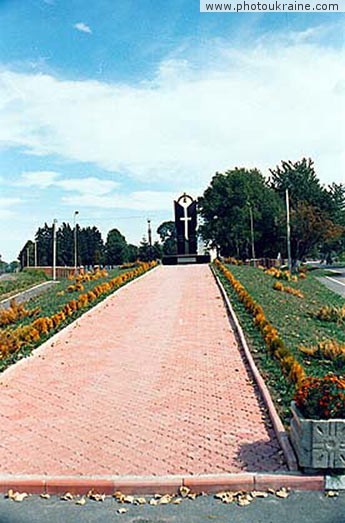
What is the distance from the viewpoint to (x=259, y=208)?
51.2 metres

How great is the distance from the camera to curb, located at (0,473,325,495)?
4375 mm

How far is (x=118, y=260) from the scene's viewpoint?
240ft

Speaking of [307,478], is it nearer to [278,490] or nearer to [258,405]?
[278,490]

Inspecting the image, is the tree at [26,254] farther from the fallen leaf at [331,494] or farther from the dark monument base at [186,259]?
the fallen leaf at [331,494]

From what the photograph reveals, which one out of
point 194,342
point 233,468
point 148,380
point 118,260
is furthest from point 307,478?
point 118,260

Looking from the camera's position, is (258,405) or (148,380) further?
(148,380)

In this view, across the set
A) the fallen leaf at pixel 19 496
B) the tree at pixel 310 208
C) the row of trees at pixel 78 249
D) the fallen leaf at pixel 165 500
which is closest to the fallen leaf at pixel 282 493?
the fallen leaf at pixel 165 500

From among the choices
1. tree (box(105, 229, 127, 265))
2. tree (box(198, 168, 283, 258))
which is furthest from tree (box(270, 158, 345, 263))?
tree (box(105, 229, 127, 265))

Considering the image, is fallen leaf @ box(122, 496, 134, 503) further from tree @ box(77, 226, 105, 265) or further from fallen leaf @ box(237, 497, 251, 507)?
tree @ box(77, 226, 105, 265)

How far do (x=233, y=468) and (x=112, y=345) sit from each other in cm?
564

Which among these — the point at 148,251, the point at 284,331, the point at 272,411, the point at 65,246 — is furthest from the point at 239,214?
the point at 272,411

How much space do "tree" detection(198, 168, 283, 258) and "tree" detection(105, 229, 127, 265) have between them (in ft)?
69.8

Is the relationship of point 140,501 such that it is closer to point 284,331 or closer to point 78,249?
point 284,331

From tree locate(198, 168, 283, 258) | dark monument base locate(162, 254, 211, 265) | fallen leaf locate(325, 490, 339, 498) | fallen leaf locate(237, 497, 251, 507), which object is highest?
tree locate(198, 168, 283, 258)
